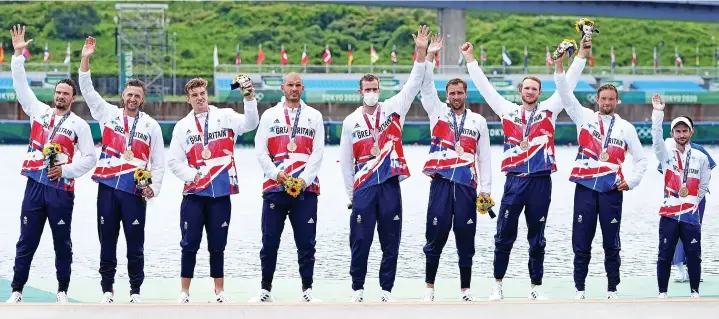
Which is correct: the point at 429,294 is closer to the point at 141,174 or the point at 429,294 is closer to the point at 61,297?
the point at 141,174

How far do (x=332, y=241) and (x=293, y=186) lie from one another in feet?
21.5

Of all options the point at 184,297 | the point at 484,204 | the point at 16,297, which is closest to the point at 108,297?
the point at 184,297

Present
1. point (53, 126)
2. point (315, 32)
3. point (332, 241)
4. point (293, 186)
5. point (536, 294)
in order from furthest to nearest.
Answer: point (315, 32) → point (332, 241) → point (536, 294) → point (53, 126) → point (293, 186)

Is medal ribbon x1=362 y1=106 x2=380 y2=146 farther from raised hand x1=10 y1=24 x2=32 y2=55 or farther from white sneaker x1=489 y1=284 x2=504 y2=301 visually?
raised hand x1=10 y1=24 x2=32 y2=55

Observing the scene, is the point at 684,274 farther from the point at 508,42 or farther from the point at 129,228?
the point at 508,42

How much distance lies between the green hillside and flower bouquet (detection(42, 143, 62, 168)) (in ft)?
248

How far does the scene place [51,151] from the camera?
11109 mm

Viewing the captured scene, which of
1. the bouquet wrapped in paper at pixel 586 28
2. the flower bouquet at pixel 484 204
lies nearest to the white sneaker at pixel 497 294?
the flower bouquet at pixel 484 204

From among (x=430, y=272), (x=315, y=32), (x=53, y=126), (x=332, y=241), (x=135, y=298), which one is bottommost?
(x=332, y=241)

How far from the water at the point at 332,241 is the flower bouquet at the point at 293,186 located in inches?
111

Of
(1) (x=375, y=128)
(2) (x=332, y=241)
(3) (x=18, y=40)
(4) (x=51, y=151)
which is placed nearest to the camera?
(4) (x=51, y=151)

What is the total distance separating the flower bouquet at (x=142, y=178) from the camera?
439 inches

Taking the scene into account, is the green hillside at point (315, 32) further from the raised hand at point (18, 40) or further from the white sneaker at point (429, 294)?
the white sneaker at point (429, 294)

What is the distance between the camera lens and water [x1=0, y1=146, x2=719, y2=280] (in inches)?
577
